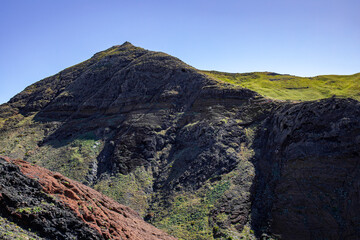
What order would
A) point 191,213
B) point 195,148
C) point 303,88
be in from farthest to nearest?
point 303,88 < point 195,148 < point 191,213

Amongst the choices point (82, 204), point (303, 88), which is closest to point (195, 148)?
point (82, 204)

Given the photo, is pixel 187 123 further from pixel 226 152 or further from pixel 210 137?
pixel 226 152

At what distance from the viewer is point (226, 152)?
43.4m

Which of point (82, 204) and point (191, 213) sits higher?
point (82, 204)

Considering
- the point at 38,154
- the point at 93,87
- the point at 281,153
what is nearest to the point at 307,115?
the point at 281,153

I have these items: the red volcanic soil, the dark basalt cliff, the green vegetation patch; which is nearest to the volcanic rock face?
the dark basalt cliff

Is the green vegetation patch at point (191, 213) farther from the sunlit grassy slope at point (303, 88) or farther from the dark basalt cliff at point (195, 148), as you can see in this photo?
the sunlit grassy slope at point (303, 88)

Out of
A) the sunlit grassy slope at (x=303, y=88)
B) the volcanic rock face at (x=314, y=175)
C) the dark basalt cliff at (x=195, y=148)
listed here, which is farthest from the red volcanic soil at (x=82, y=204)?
the sunlit grassy slope at (x=303, y=88)

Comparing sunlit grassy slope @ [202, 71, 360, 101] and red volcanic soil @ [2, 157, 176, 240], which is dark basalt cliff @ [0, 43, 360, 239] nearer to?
red volcanic soil @ [2, 157, 176, 240]

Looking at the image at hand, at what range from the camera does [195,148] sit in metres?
47.2

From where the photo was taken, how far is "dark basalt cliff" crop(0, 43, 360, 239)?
103 feet

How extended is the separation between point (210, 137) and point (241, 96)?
40.6 feet

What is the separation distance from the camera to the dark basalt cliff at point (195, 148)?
31438mm

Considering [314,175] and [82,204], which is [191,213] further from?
[82,204]
